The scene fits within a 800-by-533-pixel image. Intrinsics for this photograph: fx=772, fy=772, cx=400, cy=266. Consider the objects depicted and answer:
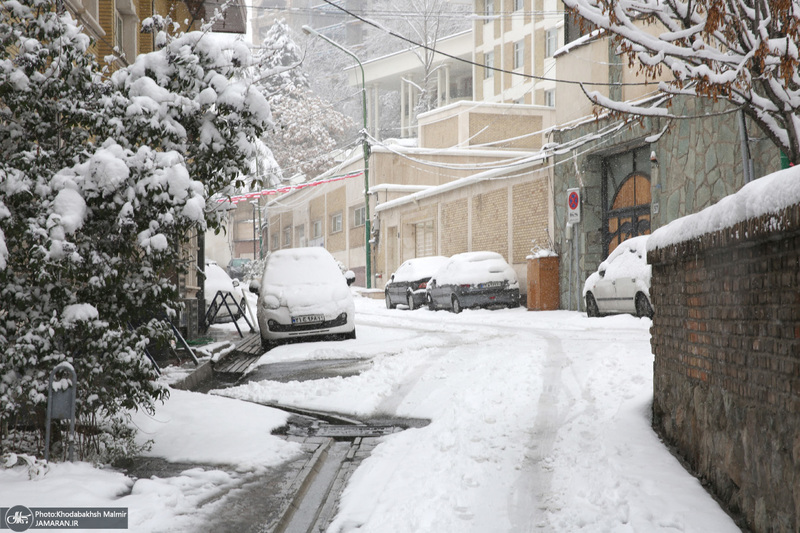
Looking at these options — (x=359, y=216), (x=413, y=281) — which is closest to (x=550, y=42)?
(x=359, y=216)

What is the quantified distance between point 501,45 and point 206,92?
45.0m

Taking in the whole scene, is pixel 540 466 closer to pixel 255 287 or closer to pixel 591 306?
pixel 255 287

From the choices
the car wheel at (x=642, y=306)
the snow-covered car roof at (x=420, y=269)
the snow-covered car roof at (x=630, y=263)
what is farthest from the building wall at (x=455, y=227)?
the car wheel at (x=642, y=306)

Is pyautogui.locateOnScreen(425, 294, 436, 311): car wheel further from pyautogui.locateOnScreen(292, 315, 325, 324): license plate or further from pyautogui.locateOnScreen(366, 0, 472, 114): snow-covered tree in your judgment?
pyautogui.locateOnScreen(366, 0, 472, 114): snow-covered tree

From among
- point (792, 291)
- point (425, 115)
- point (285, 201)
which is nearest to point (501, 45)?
point (425, 115)

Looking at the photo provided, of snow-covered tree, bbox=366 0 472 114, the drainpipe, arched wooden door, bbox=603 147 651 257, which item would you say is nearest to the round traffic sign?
arched wooden door, bbox=603 147 651 257

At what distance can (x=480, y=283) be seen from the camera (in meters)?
21.3

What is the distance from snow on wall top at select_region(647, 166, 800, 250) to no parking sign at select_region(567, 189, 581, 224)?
15124 mm

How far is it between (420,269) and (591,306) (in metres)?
8.52

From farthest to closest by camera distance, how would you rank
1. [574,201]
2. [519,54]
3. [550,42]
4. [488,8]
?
1. [488,8]
2. [519,54]
3. [550,42]
4. [574,201]

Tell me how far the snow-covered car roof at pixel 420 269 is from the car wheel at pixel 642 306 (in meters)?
9.94

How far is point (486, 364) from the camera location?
32.4 feet

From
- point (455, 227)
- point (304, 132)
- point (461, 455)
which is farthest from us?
point (304, 132)

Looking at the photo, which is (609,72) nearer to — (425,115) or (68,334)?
(68,334)
